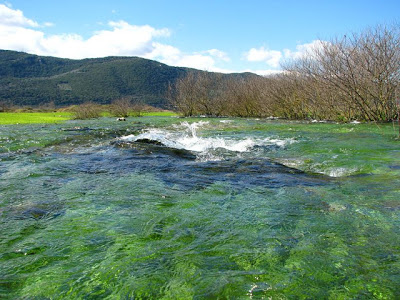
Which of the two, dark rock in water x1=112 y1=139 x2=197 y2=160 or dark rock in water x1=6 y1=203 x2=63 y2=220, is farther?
dark rock in water x1=112 y1=139 x2=197 y2=160

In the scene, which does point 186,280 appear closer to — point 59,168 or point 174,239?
point 174,239

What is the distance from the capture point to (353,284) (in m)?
2.22

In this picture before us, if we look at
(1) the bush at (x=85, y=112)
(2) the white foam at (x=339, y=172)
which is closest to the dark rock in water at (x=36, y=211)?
(2) the white foam at (x=339, y=172)

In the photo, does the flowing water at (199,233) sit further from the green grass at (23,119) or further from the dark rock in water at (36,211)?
the green grass at (23,119)

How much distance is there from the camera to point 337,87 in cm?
2003

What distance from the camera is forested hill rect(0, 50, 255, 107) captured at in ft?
347

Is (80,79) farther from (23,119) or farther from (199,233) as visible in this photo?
(199,233)

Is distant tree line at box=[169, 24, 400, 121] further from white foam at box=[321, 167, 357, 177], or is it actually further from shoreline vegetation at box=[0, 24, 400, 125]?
white foam at box=[321, 167, 357, 177]

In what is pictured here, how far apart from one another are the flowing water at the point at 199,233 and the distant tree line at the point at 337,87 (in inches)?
543

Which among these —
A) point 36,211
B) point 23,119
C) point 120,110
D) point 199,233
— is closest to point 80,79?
point 120,110

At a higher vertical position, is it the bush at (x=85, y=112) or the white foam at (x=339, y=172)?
the bush at (x=85, y=112)

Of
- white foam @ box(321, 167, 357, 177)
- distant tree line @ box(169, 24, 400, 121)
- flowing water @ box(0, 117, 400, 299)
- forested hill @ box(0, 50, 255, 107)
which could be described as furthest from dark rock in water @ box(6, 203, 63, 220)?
forested hill @ box(0, 50, 255, 107)

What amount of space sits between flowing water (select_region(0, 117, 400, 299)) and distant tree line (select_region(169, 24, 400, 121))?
13.8 metres

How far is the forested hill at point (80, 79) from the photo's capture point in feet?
347
